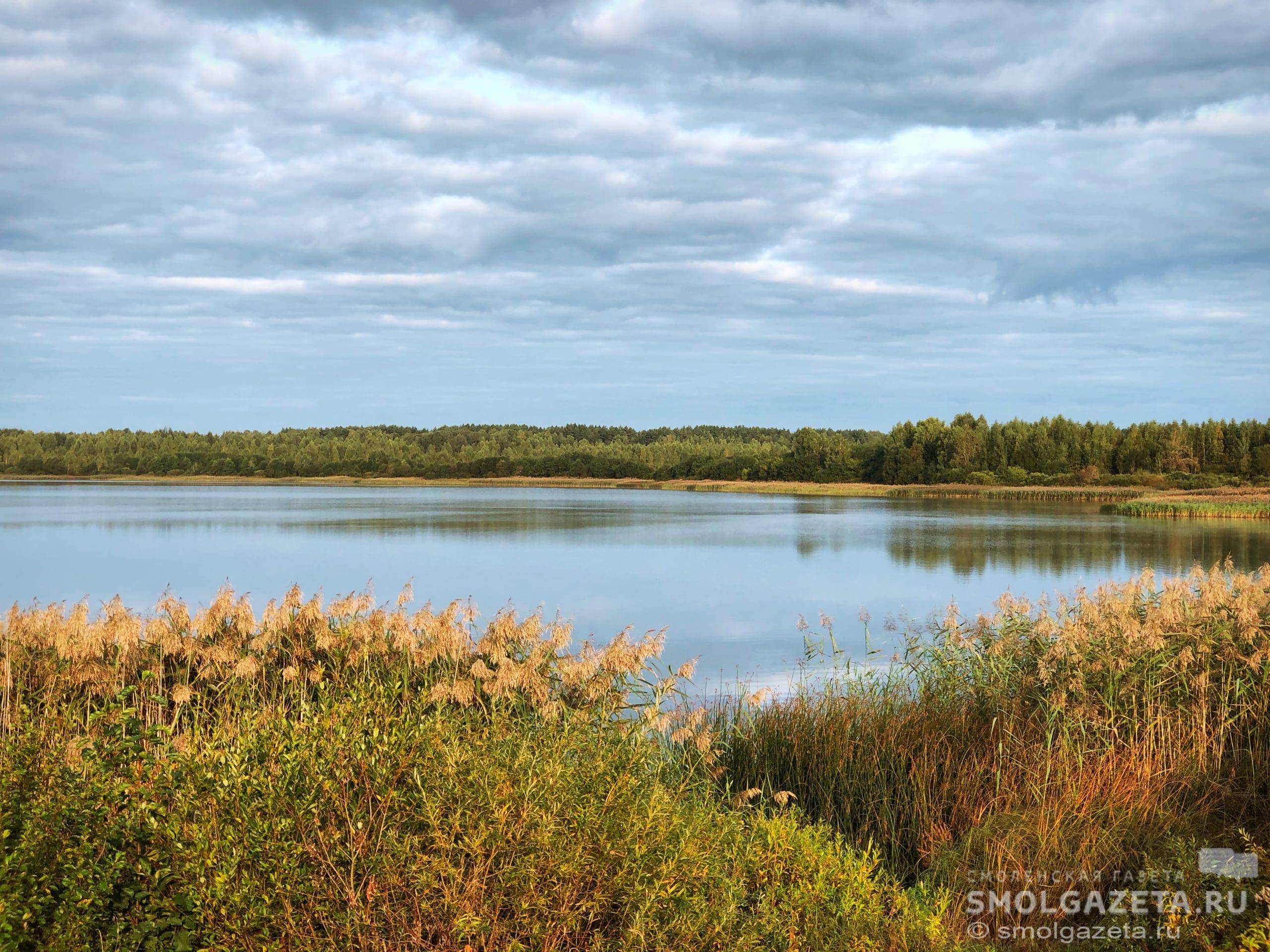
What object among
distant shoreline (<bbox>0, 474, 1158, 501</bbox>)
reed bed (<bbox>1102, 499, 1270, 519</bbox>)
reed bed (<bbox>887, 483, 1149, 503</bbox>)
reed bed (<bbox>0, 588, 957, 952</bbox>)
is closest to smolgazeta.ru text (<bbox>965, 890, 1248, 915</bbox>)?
reed bed (<bbox>0, 588, 957, 952</bbox>)

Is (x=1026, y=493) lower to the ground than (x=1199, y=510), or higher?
higher

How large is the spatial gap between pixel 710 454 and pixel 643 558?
103 meters

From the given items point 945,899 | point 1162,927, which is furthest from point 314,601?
point 1162,927

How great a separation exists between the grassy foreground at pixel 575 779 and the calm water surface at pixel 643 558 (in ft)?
8.51

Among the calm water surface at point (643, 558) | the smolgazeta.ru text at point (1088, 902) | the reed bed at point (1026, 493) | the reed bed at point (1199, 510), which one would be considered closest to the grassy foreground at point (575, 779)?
the smolgazeta.ru text at point (1088, 902)

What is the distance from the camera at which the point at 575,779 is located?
3.77 meters

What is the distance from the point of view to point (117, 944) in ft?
10.6

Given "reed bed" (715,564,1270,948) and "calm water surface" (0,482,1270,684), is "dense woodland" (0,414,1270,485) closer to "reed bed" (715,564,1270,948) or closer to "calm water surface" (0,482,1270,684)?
"calm water surface" (0,482,1270,684)

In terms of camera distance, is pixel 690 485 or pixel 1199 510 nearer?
pixel 1199 510

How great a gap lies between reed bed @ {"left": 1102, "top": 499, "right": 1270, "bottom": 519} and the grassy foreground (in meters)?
48.6

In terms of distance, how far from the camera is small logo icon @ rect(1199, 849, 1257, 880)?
4.66 m

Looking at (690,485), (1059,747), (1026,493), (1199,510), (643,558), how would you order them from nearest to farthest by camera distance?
(1059,747), (643,558), (1199,510), (1026,493), (690,485)

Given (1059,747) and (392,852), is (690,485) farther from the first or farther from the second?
(392,852)

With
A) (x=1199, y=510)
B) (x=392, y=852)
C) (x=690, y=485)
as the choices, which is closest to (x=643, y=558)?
(x=392, y=852)
